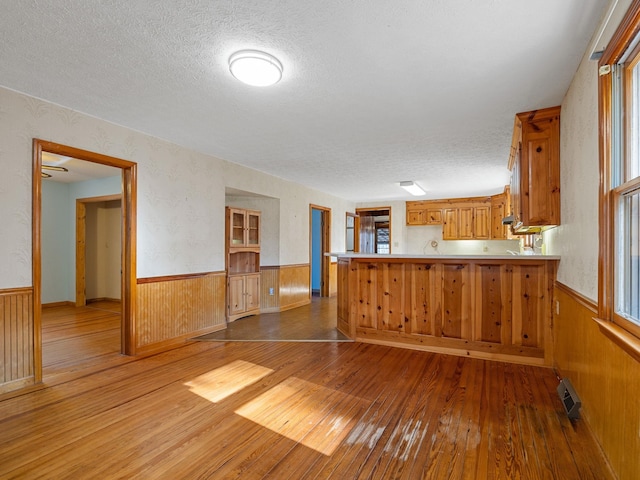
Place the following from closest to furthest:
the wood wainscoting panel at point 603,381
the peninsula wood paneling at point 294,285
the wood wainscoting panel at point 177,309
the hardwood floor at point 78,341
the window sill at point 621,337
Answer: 1. the window sill at point 621,337
2. the wood wainscoting panel at point 603,381
3. the hardwood floor at point 78,341
4. the wood wainscoting panel at point 177,309
5. the peninsula wood paneling at point 294,285

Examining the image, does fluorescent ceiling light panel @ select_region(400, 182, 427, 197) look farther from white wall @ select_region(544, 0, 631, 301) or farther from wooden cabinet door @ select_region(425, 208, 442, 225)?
white wall @ select_region(544, 0, 631, 301)

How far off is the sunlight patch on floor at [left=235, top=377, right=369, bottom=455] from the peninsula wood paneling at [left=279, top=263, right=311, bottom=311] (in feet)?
10.9

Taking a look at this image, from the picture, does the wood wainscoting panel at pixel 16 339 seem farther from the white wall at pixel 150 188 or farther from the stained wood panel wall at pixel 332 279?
the stained wood panel wall at pixel 332 279

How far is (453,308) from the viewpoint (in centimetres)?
363

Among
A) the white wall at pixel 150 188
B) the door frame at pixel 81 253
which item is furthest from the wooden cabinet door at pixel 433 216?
the door frame at pixel 81 253

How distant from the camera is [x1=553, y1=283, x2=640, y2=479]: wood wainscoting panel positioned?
1447 mm

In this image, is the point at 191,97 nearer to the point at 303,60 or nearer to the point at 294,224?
the point at 303,60

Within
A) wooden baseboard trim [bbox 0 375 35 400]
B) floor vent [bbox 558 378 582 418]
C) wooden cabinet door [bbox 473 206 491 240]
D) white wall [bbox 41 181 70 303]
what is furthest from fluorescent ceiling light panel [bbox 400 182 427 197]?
white wall [bbox 41 181 70 303]

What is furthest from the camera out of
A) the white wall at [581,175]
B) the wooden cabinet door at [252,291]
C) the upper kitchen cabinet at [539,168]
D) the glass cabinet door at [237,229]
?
the wooden cabinet door at [252,291]

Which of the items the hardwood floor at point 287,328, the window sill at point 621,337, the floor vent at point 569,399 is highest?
the window sill at point 621,337

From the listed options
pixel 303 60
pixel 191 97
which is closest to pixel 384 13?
pixel 303 60

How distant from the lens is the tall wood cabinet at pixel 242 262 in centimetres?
514

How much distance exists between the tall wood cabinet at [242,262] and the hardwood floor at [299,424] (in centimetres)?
197

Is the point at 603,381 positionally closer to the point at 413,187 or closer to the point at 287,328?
the point at 287,328
